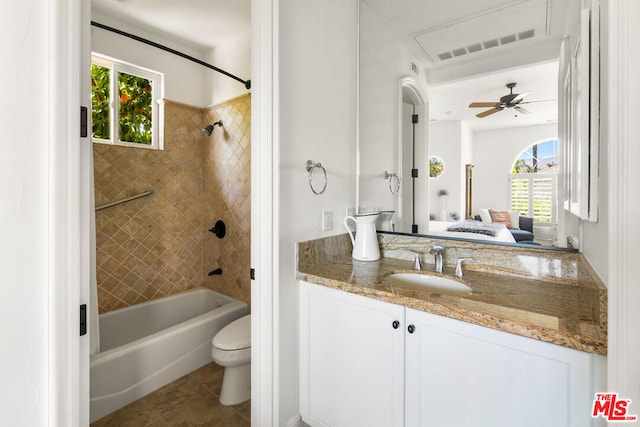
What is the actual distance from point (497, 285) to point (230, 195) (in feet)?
7.24

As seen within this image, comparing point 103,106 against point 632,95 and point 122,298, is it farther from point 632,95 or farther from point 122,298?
point 632,95

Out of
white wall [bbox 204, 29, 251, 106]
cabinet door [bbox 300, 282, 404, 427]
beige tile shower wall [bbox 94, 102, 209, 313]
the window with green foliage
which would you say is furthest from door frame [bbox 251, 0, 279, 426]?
the window with green foliage

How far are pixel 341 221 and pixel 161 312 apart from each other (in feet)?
6.25

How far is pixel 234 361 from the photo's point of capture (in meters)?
1.76

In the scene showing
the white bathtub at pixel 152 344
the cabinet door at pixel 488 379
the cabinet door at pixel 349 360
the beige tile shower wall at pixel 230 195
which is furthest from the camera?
the beige tile shower wall at pixel 230 195

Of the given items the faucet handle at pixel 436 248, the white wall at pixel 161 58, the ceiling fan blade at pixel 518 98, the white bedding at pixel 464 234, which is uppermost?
the white wall at pixel 161 58

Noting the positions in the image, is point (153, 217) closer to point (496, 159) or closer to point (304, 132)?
point (304, 132)

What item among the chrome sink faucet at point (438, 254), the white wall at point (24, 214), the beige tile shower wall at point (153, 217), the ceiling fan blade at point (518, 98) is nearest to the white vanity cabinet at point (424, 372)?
the chrome sink faucet at point (438, 254)

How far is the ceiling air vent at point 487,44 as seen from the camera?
1398 millimetres

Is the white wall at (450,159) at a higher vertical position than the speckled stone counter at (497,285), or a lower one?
higher

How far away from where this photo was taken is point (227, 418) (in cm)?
171

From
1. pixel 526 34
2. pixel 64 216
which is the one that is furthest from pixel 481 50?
pixel 64 216

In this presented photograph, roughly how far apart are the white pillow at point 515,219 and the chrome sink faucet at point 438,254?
13.6 inches

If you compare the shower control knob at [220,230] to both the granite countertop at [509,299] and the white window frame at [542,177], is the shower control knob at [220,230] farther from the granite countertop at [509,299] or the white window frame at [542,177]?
the white window frame at [542,177]
